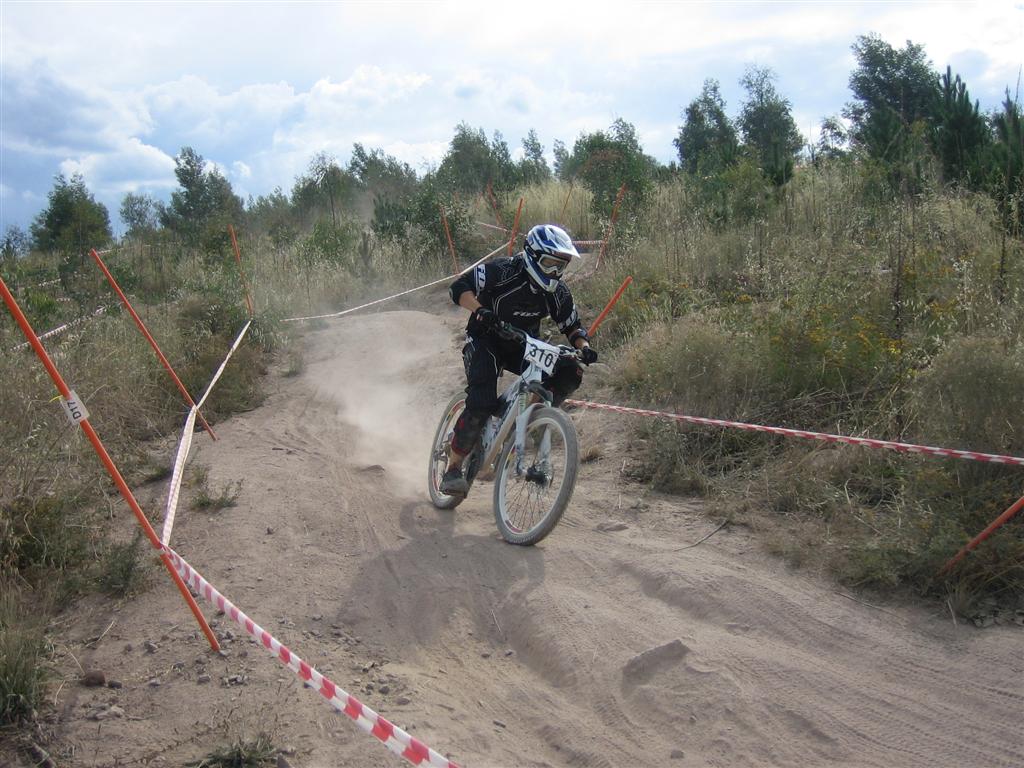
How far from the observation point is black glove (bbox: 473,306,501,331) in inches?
230

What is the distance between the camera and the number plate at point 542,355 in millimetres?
5637

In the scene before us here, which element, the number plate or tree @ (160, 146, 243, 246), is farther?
tree @ (160, 146, 243, 246)

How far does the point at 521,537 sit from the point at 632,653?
148 centimetres

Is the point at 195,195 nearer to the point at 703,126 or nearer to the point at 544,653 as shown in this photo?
the point at 703,126

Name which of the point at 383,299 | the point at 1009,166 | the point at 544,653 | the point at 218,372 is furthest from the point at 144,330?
the point at 1009,166

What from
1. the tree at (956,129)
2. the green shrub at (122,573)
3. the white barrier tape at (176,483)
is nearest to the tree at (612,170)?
the tree at (956,129)

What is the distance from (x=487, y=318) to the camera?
5.83 m

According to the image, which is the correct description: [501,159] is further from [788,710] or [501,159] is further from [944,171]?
[788,710]

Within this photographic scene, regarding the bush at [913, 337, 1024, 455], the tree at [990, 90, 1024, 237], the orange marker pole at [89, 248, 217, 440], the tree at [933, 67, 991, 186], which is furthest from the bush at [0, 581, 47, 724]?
the tree at [933, 67, 991, 186]

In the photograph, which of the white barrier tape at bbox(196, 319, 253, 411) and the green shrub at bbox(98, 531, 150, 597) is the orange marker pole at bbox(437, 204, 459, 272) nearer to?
the white barrier tape at bbox(196, 319, 253, 411)

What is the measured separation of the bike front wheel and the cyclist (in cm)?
36

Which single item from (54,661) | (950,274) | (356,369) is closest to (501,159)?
(356,369)

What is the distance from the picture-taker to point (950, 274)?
7.68 metres

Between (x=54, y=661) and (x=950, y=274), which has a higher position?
(x=950, y=274)
